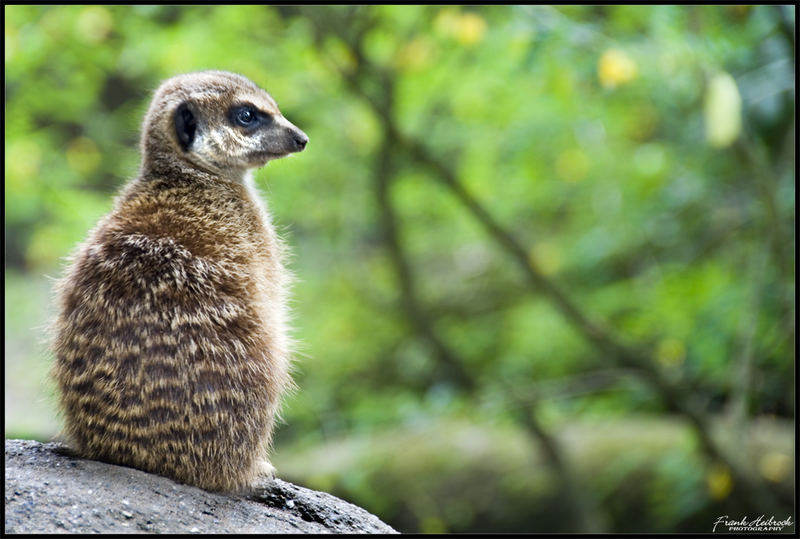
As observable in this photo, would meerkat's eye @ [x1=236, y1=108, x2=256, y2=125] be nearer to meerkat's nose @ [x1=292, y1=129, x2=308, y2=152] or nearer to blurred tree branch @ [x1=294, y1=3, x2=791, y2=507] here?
meerkat's nose @ [x1=292, y1=129, x2=308, y2=152]

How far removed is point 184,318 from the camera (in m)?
2.25

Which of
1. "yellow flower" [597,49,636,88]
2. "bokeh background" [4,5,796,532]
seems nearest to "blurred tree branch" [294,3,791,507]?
"bokeh background" [4,5,796,532]

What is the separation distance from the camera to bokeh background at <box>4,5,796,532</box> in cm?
481

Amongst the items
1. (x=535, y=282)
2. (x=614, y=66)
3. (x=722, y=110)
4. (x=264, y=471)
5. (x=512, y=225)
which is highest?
(x=512, y=225)

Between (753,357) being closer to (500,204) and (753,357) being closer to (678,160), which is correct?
(678,160)

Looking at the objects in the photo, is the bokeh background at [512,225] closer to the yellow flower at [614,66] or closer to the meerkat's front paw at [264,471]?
the yellow flower at [614,66]

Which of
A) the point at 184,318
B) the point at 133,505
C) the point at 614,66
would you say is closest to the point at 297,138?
the point at 184,318

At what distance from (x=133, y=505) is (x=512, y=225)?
215 inches

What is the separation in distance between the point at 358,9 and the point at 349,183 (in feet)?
4.65

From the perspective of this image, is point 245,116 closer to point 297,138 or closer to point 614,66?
point 297,138

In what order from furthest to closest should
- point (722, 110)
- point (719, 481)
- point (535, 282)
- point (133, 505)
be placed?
point (535, 282), point (719, 481), point (722, 110), point (133, 505)

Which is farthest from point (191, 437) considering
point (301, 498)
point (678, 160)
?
point (678, 160)

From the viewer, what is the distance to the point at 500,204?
6.45m

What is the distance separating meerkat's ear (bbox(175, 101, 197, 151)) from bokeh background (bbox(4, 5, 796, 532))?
191 centimetres
